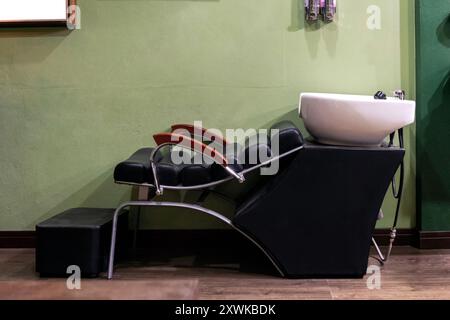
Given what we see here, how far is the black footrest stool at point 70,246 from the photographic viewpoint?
8.93 feet

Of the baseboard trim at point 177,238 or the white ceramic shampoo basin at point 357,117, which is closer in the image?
the white ceramic shampoo basin at point 357,117

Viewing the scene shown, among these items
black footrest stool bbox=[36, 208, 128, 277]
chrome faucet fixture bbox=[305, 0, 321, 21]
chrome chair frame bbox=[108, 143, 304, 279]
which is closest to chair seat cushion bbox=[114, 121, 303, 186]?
chrome chair frame bbox=[108, 143, 304, 279]

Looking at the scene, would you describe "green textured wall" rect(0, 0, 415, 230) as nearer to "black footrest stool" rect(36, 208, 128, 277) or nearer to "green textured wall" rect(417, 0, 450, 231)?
"green textured wall" rect(417, 0, 450, 231)

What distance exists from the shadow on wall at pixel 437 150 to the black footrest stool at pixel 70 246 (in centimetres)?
188

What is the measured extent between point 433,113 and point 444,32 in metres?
0.47

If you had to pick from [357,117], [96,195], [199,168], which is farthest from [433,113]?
[96,195]

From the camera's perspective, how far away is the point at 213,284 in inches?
107

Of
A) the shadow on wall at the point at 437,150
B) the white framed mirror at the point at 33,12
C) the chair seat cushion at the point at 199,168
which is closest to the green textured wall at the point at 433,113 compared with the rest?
the shadow on wall at the point at 437,150

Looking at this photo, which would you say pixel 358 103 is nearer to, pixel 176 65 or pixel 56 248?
pixel 176 65

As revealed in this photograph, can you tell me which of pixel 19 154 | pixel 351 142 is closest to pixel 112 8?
pixel 19 154

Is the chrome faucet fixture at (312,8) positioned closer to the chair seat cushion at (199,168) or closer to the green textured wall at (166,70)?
the green textured wall at (166,70)

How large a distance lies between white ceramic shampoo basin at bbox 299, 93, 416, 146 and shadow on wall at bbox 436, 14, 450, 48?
81 centimetres

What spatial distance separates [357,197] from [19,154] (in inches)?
78.0

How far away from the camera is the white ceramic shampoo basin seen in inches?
A: 103
